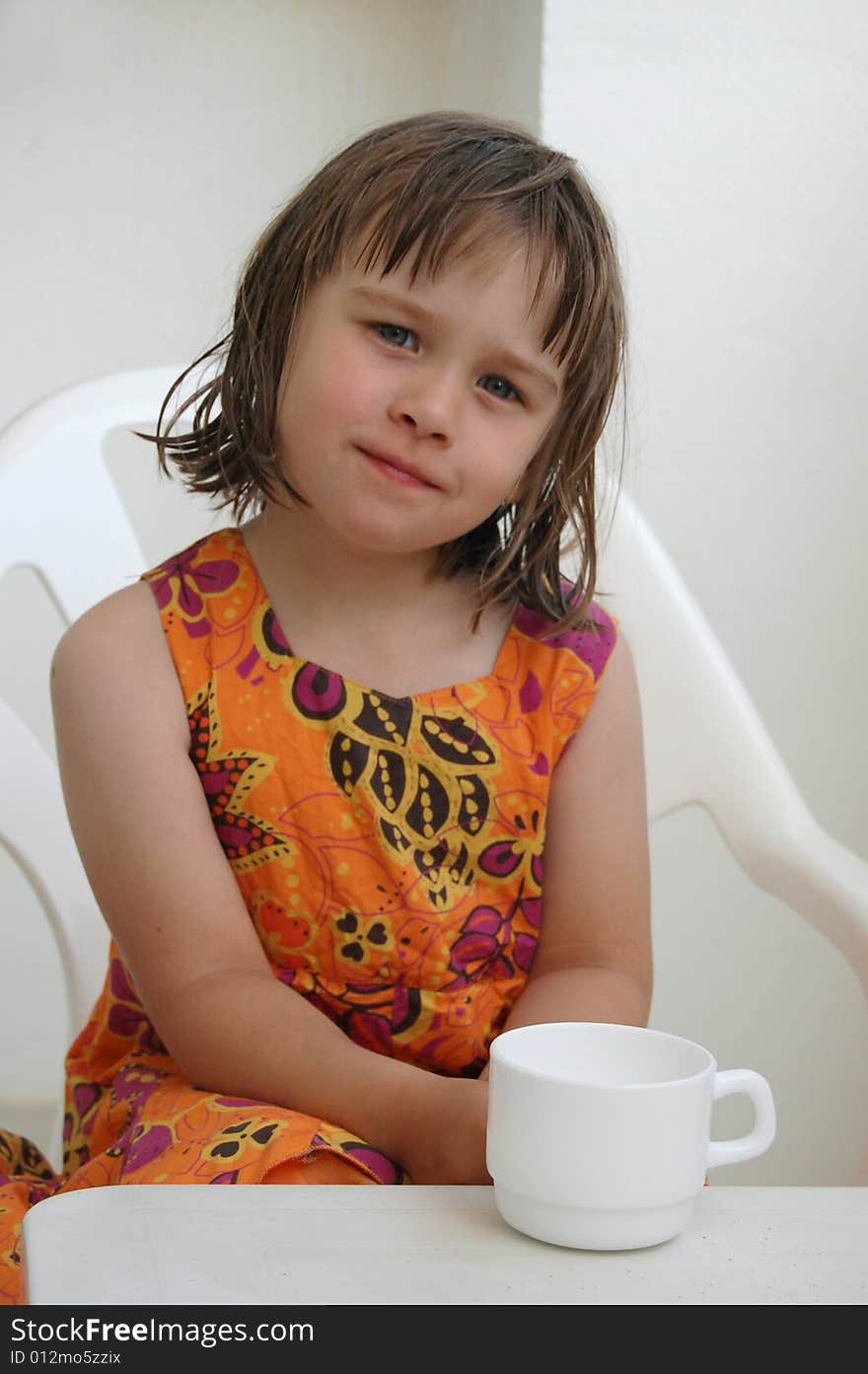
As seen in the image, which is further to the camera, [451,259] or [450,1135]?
[451,259]

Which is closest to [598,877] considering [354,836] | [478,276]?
[354,836]

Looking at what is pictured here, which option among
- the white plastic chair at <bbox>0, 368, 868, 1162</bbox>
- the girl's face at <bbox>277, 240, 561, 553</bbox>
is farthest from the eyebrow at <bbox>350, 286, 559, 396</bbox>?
the white plastic chair at <bbox>0, 368, 868, 1162</bbox>

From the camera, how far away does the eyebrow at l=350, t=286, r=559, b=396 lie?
0.82 m

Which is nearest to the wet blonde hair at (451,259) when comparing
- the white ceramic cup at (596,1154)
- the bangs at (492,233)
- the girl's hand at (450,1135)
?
the bangs at (492,233)

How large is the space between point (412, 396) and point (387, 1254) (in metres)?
0.48

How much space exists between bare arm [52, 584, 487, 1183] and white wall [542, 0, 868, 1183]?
658 mm

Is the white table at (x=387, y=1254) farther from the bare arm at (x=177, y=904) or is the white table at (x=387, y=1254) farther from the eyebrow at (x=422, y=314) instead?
the eyebrow at (x=422, y=314)

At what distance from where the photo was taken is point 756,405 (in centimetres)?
144

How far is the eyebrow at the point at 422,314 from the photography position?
0.82 meters

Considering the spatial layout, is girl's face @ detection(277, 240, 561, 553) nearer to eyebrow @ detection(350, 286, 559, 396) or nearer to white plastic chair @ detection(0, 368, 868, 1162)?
eyebrow @ detection(350, 286, 559, 396)

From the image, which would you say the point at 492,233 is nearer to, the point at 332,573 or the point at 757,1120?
the point at 332,573
